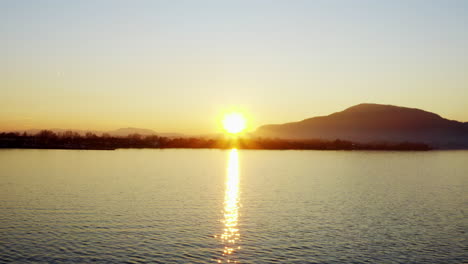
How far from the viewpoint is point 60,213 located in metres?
50.0

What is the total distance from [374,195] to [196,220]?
121 feet

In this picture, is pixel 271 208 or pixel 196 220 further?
pixel 271 208

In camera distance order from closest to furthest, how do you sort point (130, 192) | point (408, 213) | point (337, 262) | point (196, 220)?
point (337, 262) → point (196, 220) → point (408, 213) → point (130, 192)

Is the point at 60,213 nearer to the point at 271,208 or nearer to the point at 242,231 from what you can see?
the point at 242,231

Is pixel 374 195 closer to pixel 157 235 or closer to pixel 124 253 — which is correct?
pixel 157 235

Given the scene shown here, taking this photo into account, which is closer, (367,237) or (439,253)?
(439,253)

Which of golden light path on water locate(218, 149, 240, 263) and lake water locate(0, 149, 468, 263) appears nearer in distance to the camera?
lake water locate(0, 149, 468, 263)

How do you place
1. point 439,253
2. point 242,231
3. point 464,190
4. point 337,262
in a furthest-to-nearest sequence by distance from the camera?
point 464,190, point 242,231, point 439,253, point 337,262

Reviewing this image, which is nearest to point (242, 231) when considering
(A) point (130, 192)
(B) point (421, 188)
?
(A) point (130, 192)

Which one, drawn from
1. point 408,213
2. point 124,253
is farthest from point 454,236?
point 124,253

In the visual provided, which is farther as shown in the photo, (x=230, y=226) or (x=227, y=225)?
(x=227, y=225)

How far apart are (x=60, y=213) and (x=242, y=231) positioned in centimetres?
2120

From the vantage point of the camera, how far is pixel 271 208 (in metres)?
57.7

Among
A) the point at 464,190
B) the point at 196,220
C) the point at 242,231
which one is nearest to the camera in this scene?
the point at 242,231
